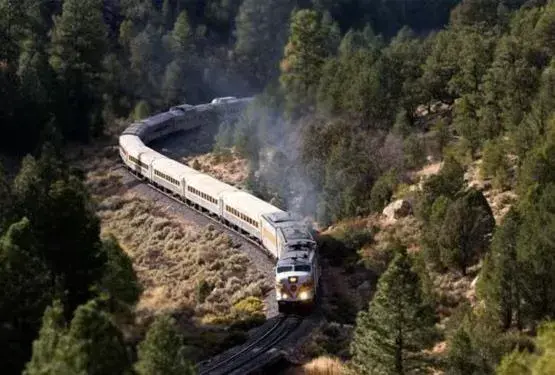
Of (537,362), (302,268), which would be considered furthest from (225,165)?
(537,362)

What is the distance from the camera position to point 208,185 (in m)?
59.5

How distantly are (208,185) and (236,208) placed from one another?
6.30 m

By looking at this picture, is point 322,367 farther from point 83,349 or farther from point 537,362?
point 83,349

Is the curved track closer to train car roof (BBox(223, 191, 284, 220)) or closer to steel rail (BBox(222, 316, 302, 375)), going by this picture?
steel rail (BBox(222, 316, 302, 375))

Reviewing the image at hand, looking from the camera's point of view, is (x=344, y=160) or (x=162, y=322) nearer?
(x=162, y=322)

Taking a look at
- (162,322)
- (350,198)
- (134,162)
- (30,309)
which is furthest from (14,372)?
(134,162)

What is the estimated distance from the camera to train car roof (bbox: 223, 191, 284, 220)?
1993 inches

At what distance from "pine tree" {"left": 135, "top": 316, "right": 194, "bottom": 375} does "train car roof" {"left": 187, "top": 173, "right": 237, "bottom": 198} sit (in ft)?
118

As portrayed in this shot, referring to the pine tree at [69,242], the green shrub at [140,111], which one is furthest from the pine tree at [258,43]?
the pine tree at [69,242]

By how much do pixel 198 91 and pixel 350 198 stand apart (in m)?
66.4

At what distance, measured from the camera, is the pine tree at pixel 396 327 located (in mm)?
27219

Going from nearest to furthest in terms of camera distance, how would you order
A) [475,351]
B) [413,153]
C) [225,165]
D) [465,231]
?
[475,351] < [465,231] < [413,153] < [225,165]

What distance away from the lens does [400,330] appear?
27438mm

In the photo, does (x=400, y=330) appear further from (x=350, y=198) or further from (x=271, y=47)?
(x=271, y=47)
